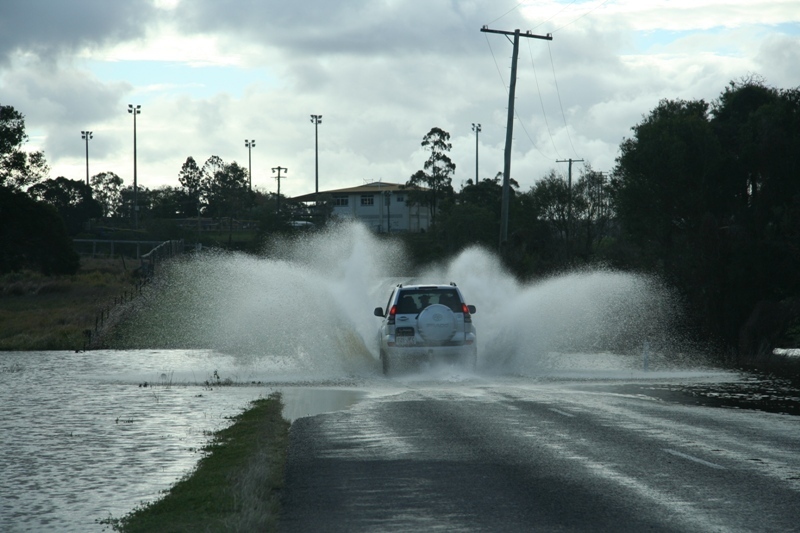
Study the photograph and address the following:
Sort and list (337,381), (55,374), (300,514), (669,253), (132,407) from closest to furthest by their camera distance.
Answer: (300,514) < (132,407) < (337,381) < (55,374) < (669,253)

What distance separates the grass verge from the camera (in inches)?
317

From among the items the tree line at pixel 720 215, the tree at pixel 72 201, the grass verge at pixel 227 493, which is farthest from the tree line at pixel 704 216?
the tree at pixel 72 201

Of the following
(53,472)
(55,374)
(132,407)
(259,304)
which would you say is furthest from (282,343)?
(53,472)

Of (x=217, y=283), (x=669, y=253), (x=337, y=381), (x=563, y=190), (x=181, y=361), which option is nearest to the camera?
(x=337, y=381)

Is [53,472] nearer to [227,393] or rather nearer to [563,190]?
[227,393]

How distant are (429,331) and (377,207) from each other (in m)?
107

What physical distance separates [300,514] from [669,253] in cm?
2995

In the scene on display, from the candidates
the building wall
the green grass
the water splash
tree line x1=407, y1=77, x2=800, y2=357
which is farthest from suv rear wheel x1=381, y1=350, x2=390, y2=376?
the building wall

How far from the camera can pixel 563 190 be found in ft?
228

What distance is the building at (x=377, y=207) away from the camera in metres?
123

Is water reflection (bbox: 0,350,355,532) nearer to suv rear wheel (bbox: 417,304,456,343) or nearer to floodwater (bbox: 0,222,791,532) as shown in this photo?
floodwater (bbox: 0,222,791,532)

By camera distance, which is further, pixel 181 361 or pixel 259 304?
pixel 259 304

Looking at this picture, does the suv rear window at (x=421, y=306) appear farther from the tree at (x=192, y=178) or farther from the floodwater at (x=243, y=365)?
the tree at (x=192, y=178)

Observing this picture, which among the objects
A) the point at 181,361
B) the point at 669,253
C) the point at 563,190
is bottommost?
the point at 181,361
